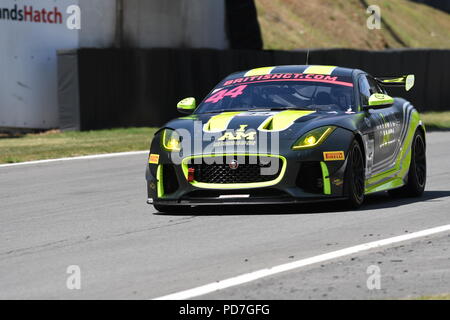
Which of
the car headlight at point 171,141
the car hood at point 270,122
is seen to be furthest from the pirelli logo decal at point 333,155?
the car headlight at point 171,141

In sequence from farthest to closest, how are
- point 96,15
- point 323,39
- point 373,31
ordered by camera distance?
point 373,31 < point 323,39 < point 96,15

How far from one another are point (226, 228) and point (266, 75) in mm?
2558

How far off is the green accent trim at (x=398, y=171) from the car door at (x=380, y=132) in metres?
0.06

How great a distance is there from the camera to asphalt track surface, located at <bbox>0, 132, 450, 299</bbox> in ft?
21.8

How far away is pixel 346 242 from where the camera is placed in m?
8.32

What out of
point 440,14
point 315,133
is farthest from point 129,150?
point 440,14

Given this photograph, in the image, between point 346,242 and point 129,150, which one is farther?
point 129,150

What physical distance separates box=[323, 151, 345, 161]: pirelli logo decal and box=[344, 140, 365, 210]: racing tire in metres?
0.11

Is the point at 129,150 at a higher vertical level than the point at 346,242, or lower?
lower

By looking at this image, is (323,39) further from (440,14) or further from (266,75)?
(266,75)

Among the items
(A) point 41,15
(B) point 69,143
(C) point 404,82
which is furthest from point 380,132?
(A) point 41,15

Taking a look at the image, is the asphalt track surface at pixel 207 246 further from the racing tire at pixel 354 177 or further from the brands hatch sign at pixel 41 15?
the brands hatch sign at pixel 41 15

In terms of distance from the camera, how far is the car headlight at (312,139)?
976cm

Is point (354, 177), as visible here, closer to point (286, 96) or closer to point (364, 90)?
point (286, 96)
